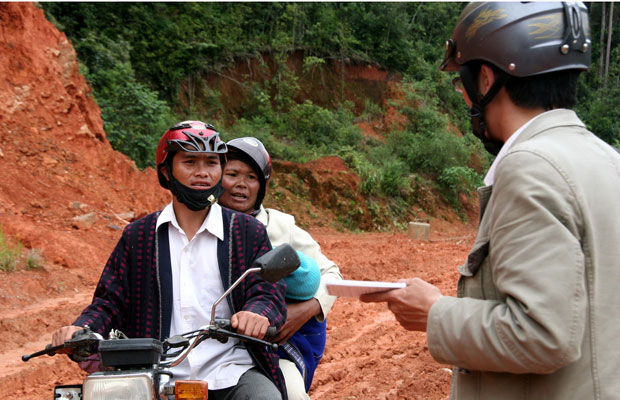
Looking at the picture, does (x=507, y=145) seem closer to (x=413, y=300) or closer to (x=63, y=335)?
(x=413, y=300)

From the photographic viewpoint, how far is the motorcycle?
241cm

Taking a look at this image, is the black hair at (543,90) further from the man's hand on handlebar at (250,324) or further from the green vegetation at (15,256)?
the green vegetation at (15,256)

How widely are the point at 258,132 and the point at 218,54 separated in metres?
5.14

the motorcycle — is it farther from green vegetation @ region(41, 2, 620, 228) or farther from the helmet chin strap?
green vegetation @ region(41, 2, 620, 228)

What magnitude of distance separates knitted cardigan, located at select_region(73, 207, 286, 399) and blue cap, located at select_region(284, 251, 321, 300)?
0.31 meters

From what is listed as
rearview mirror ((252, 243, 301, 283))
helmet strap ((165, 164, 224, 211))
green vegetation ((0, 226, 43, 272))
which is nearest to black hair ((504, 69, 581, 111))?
rearview mirror ((252, 243, 301, 283))

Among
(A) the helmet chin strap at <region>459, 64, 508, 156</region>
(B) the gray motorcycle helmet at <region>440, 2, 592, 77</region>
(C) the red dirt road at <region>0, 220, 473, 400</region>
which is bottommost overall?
(C) the red dirt road at <region>0, 220, 473, 400</region>

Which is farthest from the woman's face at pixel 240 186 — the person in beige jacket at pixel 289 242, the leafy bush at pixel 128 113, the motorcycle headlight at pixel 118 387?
the leafy bush at pixel 128 113

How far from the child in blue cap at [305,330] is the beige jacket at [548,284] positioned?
5.94 feet

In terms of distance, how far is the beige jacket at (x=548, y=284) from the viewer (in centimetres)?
181

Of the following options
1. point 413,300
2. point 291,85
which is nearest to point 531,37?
point 413,300

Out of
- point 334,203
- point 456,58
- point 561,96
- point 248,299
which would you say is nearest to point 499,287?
point 561,96

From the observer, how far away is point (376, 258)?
14414 millimetres

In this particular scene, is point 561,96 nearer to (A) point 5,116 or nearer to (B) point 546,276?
(B) point 546,276
